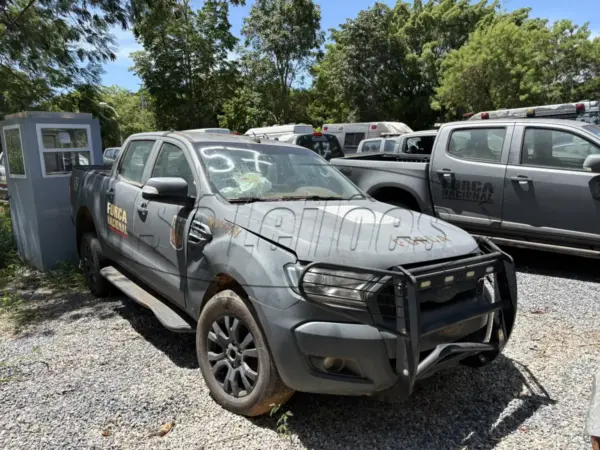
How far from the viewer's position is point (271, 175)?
3842 millimetres

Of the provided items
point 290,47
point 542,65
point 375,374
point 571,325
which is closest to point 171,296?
point 375,374

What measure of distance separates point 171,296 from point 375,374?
1842mm

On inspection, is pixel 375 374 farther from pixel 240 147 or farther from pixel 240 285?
pixel 240 147

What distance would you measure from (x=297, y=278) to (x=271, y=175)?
144cm

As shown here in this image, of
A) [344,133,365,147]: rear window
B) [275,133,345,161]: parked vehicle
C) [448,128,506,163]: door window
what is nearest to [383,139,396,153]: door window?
[275,133,345,161]: parked vehicle

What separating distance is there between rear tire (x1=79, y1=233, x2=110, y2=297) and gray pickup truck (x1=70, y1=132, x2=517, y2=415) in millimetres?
1041

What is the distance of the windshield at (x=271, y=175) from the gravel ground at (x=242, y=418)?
1.40 m

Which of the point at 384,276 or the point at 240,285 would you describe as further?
the point at 240,285

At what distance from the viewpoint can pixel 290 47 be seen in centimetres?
2723

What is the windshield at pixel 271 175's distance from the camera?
3559mm

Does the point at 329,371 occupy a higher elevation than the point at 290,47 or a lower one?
lower

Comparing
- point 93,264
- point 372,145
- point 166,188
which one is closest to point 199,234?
point 166,188

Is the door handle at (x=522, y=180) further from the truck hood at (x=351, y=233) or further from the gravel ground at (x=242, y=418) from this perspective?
the truck hood at (x=351, y=233)

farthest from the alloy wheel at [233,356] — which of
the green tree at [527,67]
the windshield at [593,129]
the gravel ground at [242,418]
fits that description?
the green tree at [527,67]
